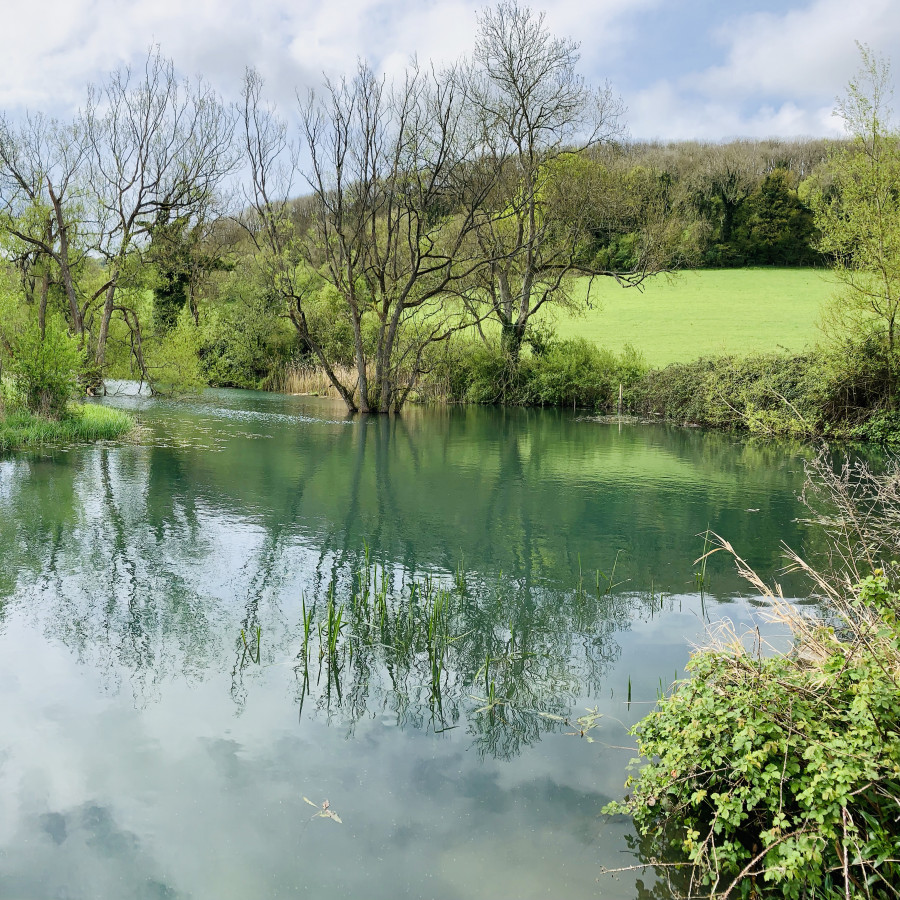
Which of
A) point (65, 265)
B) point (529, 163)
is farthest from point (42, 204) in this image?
point (529, 163)

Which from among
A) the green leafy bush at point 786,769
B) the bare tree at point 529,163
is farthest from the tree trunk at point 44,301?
the green leafy bush at point 786,769

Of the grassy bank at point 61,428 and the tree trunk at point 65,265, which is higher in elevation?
the tree trunk at point 65,265

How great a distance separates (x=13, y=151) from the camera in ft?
92.8

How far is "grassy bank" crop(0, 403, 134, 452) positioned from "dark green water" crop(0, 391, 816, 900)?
3963 millimetres

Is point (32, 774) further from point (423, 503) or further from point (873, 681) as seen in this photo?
point (423, 503)

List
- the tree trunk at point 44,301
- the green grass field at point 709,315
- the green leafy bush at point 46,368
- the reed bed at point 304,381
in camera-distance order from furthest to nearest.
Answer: the reed bed at point 304,381, the green grass field at point 709,315, the tree trunk at point 44,301, the green leafy bush at point 46,368

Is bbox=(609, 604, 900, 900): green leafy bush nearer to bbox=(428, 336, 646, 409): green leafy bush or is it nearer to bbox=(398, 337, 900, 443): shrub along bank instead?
bbox=(398, 337, 900, 443): shrub along bank

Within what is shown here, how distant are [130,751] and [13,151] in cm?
3011

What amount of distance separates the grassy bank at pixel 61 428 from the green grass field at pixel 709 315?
21408mm

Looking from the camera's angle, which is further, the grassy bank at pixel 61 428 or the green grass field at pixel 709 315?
the green grass field at pixel 709 315

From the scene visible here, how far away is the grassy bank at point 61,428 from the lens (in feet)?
54.9

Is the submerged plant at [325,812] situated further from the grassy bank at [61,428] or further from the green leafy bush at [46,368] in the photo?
the green leafy bush at [46,368]

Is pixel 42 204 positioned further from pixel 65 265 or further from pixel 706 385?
pixel 706 385

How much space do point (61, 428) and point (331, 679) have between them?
14.8 m
